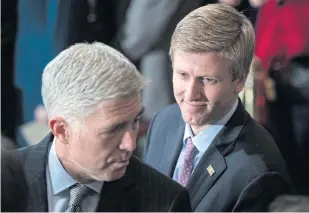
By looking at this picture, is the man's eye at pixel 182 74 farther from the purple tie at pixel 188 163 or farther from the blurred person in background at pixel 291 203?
the blurred person in background at pixel 291 203

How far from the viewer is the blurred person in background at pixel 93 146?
134cm

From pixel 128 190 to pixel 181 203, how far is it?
148 mm

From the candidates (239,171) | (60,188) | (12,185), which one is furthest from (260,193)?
(12,185)

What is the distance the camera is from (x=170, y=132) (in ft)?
5.04

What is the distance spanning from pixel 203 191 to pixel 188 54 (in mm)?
376

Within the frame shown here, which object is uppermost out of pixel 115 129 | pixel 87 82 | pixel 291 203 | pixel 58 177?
pixel 87 82

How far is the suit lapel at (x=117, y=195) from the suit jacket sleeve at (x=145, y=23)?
34 cm

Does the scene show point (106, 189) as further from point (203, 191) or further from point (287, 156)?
point (287, 156)

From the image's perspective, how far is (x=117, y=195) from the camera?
1446 mm

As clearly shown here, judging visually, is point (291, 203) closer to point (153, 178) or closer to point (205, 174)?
point (205, 174)

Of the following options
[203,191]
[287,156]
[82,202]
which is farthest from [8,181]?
[287,156]

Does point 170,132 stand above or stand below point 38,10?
below

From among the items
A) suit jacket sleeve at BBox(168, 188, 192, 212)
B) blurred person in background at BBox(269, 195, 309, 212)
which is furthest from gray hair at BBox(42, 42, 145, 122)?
blurred person in background at BBox(269, 195, 309, 212)

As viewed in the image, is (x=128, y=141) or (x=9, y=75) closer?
(x=128, y=141)
